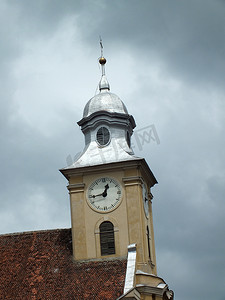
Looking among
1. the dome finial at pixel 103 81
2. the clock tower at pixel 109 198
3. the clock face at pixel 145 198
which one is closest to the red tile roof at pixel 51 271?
the clock tower at pixel 109 198

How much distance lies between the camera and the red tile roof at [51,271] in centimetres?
3422

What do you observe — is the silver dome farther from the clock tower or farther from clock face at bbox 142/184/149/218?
clock face at bbox 142/184/149/218

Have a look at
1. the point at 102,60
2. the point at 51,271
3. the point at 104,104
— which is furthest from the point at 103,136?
the point at 51,271

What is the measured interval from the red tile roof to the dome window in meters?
5.14

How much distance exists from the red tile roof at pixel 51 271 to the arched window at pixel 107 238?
666 millimetres

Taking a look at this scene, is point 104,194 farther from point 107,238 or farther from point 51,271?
point 51,271

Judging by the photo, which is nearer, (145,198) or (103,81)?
(145,198)

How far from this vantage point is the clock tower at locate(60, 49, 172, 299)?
36219 millimetres

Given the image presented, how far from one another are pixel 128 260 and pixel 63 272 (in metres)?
3.30

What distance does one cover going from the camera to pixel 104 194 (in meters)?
37.2

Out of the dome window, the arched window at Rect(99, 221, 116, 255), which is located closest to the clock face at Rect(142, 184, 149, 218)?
the arched window at Rect(99, 221, 116, 255)

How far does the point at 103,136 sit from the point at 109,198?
3.78 meters

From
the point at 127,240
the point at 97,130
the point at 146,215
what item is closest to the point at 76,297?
the point at 127,240

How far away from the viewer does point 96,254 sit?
36219mm
